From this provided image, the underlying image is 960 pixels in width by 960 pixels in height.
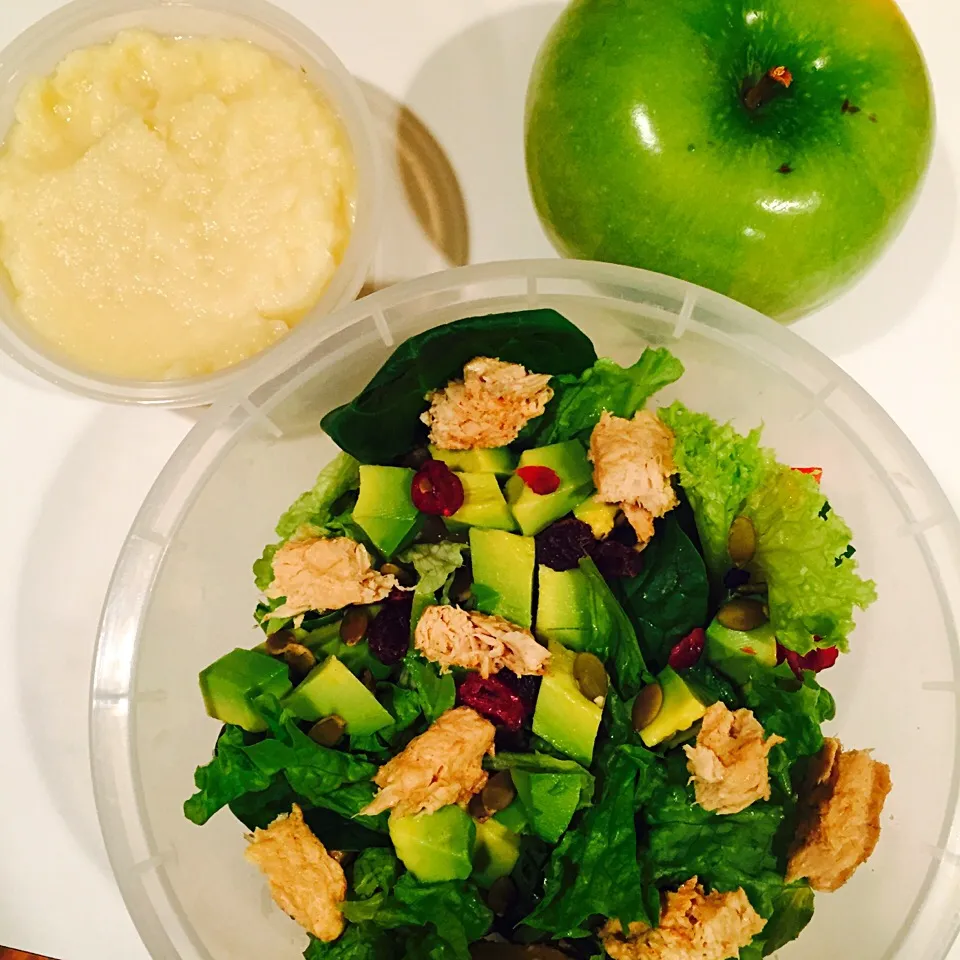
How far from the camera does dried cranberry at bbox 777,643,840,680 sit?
0.99 m

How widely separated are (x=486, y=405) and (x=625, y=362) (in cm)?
19

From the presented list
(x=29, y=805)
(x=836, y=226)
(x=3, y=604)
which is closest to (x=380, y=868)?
(x=29, y=805)

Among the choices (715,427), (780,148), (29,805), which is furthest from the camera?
(29,805)

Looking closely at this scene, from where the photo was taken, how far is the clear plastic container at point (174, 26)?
0.99m

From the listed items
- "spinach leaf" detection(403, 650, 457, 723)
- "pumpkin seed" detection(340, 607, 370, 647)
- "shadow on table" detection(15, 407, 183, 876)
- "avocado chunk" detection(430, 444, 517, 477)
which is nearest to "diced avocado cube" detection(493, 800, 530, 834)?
"spinach leaf" detection(403, 650, 457, 723)

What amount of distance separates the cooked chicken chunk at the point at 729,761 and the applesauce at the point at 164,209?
599 mm

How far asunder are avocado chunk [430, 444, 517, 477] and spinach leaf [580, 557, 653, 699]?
0.12 m

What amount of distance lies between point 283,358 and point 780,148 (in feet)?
1.64

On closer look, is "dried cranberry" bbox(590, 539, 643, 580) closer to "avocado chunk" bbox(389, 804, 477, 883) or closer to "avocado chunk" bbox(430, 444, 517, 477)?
"avocado chunk" bbox(430, 444, 517, 477)

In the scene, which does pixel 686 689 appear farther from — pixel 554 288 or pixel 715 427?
pixel 554 288

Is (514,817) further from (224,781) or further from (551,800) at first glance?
(224,781)

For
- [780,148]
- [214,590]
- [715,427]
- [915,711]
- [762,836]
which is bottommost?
[762,836]

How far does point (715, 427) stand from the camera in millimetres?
951

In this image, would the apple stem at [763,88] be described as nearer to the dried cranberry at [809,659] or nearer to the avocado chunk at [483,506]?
the avocado chunk at [483,506]
